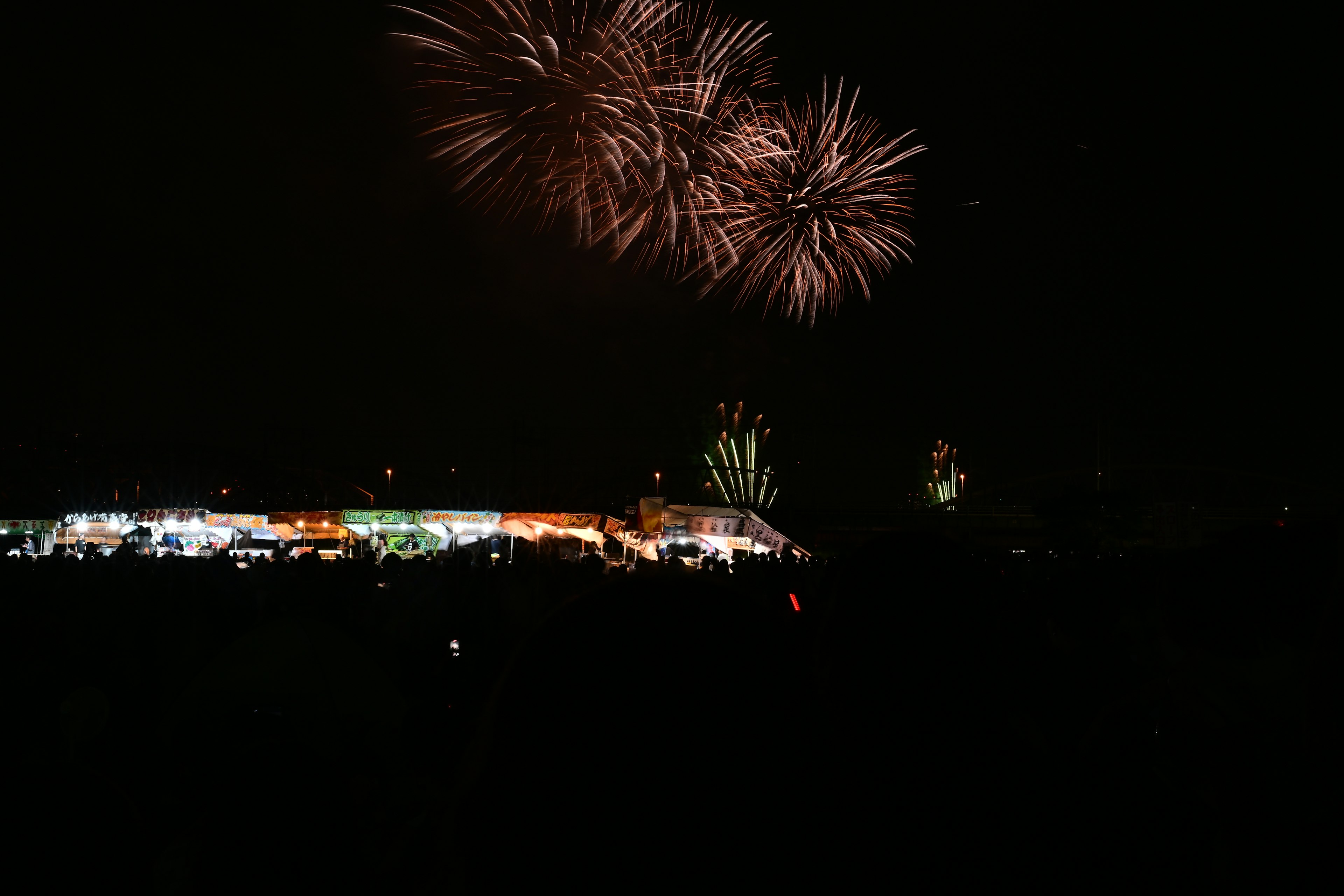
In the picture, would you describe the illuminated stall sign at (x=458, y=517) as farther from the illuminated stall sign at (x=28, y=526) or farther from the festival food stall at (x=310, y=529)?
the illuminated stall sign at (x=28, y=526)

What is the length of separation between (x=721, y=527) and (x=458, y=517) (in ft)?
33.9

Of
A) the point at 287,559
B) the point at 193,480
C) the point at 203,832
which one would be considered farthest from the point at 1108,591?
the point at 193,480

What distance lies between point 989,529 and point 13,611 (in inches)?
2511

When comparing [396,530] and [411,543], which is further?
[396,530]

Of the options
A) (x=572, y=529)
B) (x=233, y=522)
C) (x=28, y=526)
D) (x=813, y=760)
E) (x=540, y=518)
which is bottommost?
(x=28, y=526)

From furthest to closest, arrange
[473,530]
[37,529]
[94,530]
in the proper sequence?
[94,530], [37,529], [473,530]

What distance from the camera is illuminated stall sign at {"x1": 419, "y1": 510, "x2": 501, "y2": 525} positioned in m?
29.3

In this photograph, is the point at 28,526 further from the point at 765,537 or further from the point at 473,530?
the point at 765,537

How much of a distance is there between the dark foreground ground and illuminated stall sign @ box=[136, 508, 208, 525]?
104 ft

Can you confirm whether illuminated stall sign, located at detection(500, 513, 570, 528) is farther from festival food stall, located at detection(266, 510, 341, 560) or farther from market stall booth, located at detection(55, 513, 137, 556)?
market stall booth, located at detection(55, 513, 137, 556)

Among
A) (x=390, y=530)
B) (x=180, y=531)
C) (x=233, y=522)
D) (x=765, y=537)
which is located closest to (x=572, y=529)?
(x=765, y=537)

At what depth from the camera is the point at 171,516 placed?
34.0 m

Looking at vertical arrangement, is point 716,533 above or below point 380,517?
below

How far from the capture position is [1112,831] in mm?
1776
